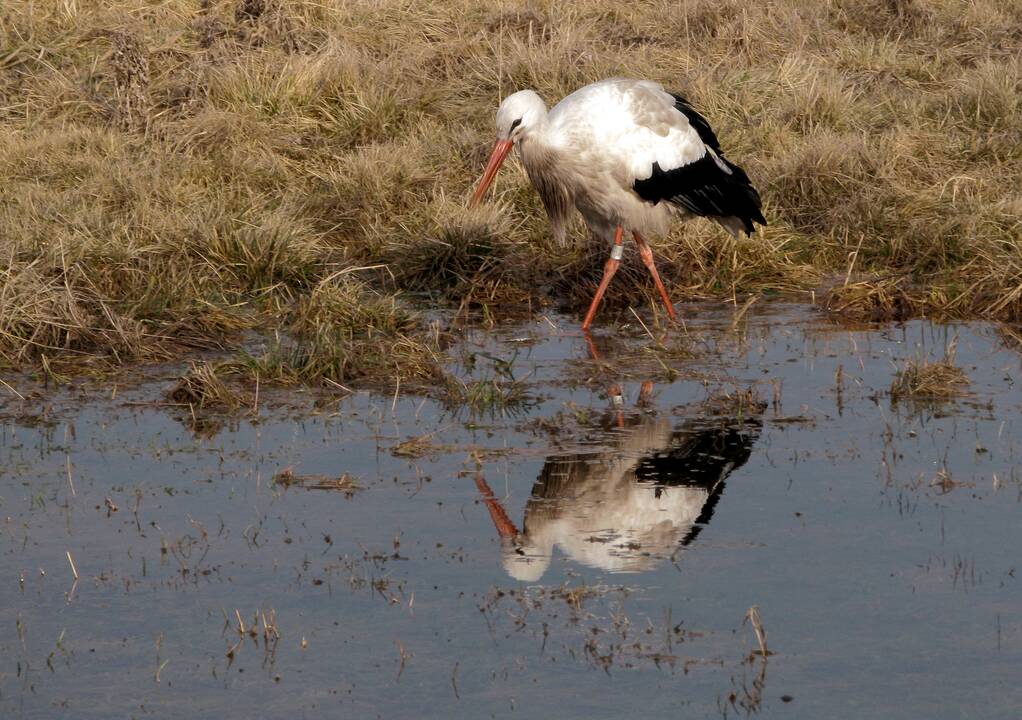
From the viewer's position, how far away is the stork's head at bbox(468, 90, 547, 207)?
27.0 feet

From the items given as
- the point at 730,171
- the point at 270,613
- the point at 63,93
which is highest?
the point at 270,613

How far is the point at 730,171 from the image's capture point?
9.03 meters

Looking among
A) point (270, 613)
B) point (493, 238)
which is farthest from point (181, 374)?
point (270, 613)

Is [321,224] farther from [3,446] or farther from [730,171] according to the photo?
[3,446]

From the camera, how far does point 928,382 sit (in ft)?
23.3

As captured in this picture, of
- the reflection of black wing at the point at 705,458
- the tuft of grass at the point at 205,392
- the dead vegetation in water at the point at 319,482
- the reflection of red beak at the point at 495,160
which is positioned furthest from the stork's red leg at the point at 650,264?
the dead vegetation in water at the point at 319,482

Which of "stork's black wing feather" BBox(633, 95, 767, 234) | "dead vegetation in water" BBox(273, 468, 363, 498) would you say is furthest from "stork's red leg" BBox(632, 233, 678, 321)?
"dead vegetation in water" BBox(273, 468, 363, 498)

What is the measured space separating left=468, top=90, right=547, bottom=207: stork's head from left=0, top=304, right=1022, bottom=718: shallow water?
1.35m

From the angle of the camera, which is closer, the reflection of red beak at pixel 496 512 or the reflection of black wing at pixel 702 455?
the reflection of red beak at pixel 496 512

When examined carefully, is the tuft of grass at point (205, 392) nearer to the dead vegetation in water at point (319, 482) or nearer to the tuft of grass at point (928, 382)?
the dead vegetation in water at point (319, 482)

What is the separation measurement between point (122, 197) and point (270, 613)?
586 cm

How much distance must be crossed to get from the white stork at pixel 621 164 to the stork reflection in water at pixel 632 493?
1.88 meters

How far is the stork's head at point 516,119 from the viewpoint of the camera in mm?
8242

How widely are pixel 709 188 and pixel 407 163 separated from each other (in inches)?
97.4
